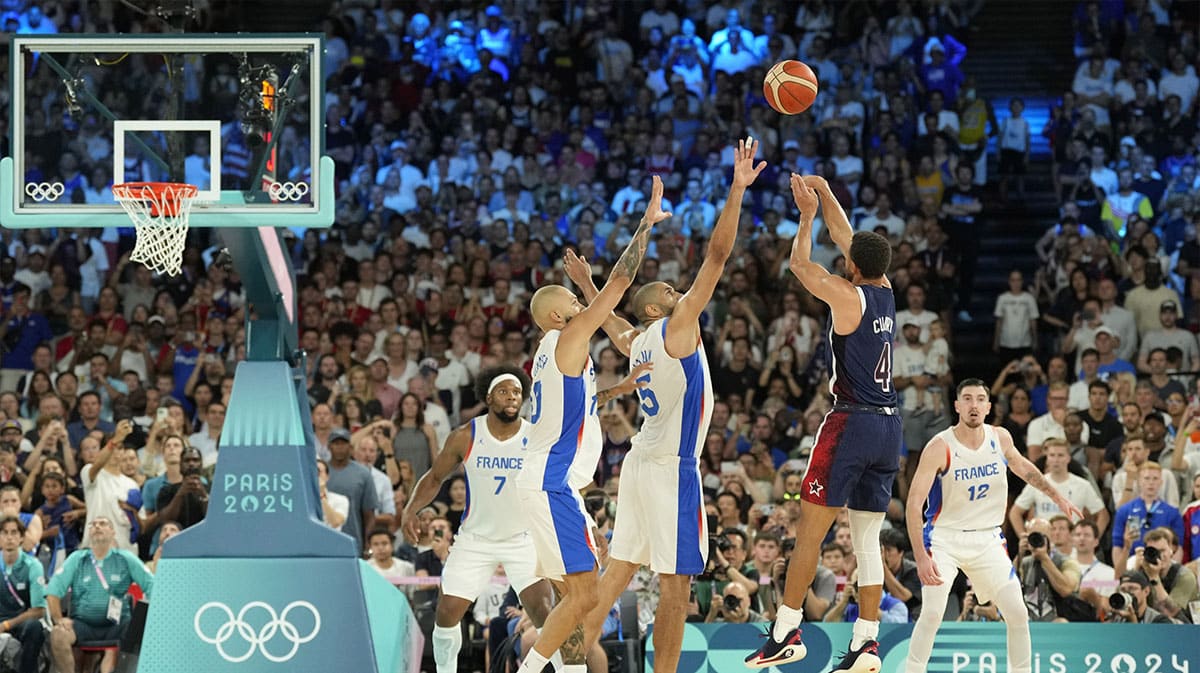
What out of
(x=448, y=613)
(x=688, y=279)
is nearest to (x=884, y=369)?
(x=448, y=613)

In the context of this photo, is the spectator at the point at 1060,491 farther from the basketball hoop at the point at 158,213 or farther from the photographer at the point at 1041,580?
the basketball hoop at the point at 158,213

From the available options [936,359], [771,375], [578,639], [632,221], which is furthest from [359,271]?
[578,639]

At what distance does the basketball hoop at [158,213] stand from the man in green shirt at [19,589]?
438 centimetres

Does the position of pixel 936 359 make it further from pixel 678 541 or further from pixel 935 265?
pixel 678 541

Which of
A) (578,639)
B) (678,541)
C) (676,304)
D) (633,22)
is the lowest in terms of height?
(578,639)

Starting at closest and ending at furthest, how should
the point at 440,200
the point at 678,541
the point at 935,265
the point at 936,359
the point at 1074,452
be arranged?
the point at 678,541
the point at 1074,452
the point at 936,359
the point at 935,265
the point at 440,200

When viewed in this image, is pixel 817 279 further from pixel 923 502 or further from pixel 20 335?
pixel 20 335

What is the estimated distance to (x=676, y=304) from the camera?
10117 mm

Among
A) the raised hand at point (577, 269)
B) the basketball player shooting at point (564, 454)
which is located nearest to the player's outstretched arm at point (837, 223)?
the basketball player shooting at point (564, 454)

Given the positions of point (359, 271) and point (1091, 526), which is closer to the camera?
point (1091, 526)

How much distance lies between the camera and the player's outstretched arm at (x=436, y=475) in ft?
36.3

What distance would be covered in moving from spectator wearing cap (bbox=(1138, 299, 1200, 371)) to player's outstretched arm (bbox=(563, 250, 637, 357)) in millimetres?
8159

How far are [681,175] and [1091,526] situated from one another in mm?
8210

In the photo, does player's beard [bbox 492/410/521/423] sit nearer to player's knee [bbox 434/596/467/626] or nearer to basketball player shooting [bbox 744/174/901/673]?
player's knee [bbox 434/596/467/626]
